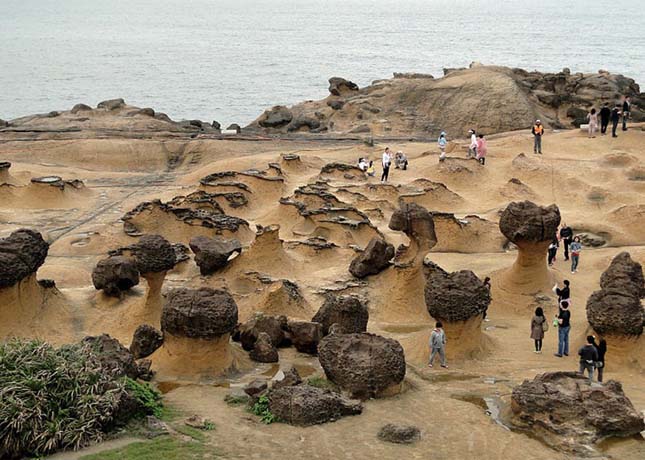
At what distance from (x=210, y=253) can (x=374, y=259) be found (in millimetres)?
4024

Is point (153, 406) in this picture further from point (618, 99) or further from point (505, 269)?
point (618, 99)

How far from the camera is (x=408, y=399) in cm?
1375

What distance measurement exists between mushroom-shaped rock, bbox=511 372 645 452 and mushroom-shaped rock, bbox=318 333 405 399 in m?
1.88

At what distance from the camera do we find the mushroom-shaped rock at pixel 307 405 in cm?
1231

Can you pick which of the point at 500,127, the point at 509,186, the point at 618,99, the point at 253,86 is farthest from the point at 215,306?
the point at 253,86

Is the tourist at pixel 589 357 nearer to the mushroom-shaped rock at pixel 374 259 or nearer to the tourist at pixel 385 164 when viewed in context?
the mushroom-shaped rock at pixel 374 259

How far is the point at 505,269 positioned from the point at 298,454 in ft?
40.0

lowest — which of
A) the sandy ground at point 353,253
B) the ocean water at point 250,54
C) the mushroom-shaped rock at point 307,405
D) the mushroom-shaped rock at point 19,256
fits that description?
the ocean water at point 250,54

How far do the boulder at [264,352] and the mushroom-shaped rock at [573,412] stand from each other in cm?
488

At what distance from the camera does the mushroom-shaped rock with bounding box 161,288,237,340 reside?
602 inches

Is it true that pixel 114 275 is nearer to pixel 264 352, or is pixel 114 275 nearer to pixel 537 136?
pixel 264 352

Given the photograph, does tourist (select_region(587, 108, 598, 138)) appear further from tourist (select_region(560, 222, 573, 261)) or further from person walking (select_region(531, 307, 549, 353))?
person walking (select_region(531, 307, 549, 353))

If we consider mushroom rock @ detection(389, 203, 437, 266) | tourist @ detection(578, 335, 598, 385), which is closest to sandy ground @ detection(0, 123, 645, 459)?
mushroom rock @ detection(389, 203, 437, 266)

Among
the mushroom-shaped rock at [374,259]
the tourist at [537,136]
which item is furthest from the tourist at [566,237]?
the tourist at [537,136]
